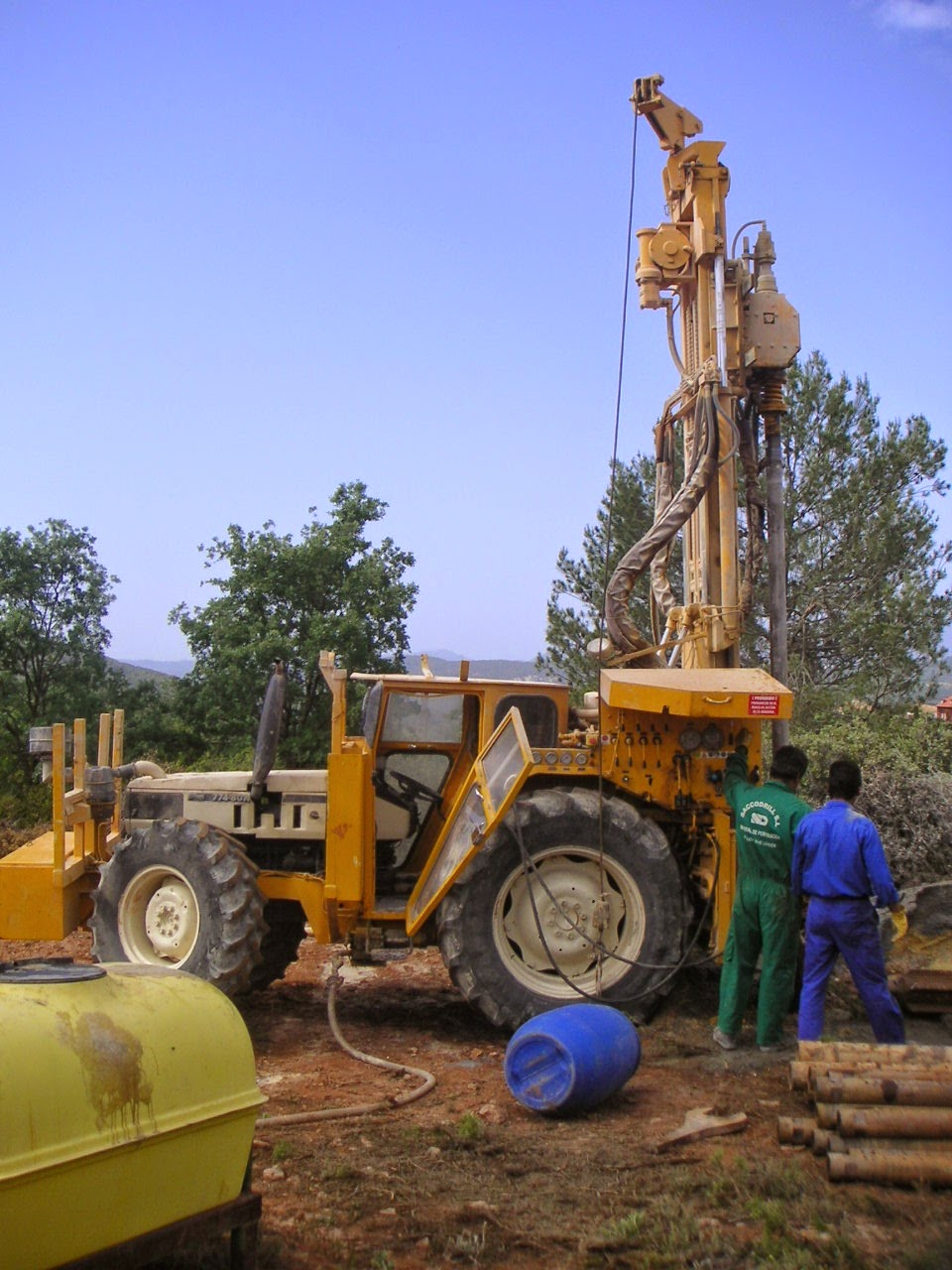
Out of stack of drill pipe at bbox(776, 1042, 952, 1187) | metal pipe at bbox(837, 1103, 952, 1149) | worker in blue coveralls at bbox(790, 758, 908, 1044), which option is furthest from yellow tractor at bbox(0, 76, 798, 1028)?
metal pipe at bbox(837, 1103, 952, 1149)

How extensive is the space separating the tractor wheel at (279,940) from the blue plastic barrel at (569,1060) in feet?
8.84

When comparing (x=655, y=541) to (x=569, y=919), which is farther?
(x=655, y=541)

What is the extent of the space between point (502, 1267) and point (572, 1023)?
71.2 inches

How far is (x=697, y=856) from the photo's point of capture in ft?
26.2

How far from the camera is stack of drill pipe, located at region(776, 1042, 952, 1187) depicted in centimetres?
477

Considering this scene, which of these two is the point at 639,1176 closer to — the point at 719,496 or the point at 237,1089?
the point at 237,1089

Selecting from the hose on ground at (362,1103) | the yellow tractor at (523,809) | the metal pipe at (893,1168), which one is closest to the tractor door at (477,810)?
the yellow tractor at (523,809)

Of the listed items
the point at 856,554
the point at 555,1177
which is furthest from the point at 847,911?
the point at 856,554

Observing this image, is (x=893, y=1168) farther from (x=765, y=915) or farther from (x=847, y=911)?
(x=765, y=915)

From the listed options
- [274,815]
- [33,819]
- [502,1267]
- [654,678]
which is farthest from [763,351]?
[33,819]

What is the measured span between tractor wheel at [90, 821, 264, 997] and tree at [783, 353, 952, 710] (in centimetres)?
1346

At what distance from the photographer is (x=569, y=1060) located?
5855 millimetres

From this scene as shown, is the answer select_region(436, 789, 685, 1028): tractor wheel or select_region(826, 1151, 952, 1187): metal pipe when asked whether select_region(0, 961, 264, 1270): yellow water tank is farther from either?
select_region(436, 789, 685, 1028): tractor wheel

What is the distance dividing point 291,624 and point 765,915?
1626 cm
